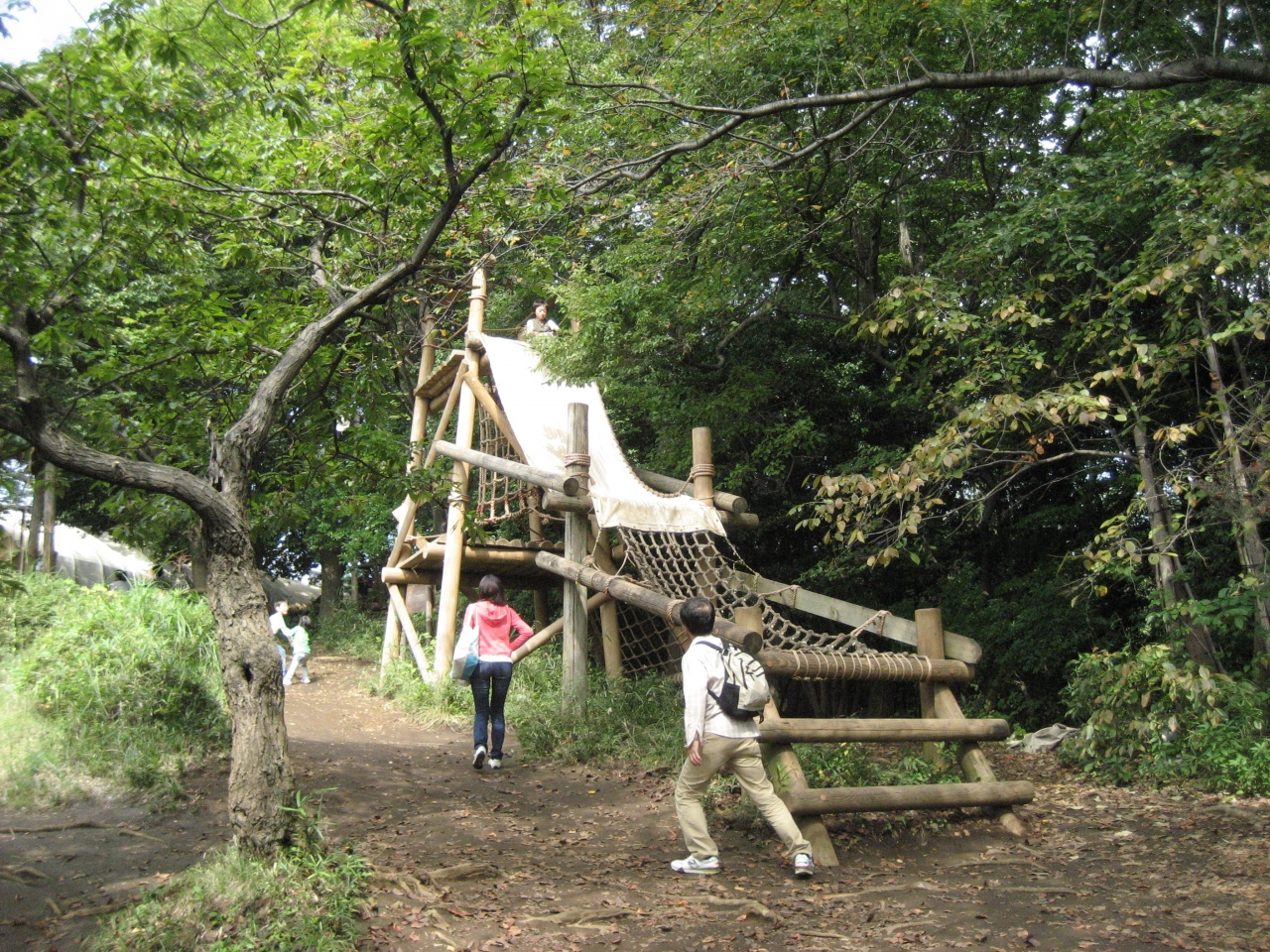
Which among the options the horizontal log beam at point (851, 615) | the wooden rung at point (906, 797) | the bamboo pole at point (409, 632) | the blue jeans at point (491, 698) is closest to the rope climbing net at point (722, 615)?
the horizontal log beam at point (851, 615)

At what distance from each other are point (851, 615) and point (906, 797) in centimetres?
192

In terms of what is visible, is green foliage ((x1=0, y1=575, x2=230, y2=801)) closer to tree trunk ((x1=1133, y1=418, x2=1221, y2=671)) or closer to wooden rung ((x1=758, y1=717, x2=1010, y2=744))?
wooden rung ((x1=758, y1=717, x2=1010, y2=744))

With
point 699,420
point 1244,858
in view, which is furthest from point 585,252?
point 1244,858

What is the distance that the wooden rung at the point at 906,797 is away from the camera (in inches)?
214

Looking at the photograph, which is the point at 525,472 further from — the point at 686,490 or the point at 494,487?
the point at 494,487

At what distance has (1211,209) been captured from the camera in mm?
6488

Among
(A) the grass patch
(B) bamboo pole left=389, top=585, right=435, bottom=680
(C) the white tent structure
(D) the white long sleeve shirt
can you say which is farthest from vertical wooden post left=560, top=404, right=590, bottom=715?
(C) the white tent structure

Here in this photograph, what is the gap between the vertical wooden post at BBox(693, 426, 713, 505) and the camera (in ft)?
29.3

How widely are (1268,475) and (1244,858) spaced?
2.21 meters

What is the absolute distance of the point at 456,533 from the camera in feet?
35.7

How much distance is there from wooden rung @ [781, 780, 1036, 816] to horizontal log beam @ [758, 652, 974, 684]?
2.48 feet

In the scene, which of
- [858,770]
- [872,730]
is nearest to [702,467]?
[858,770]

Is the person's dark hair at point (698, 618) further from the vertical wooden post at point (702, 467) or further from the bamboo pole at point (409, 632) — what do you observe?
the bamboo pole at point (409, 632)

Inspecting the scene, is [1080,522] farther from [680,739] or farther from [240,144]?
[240,144]
